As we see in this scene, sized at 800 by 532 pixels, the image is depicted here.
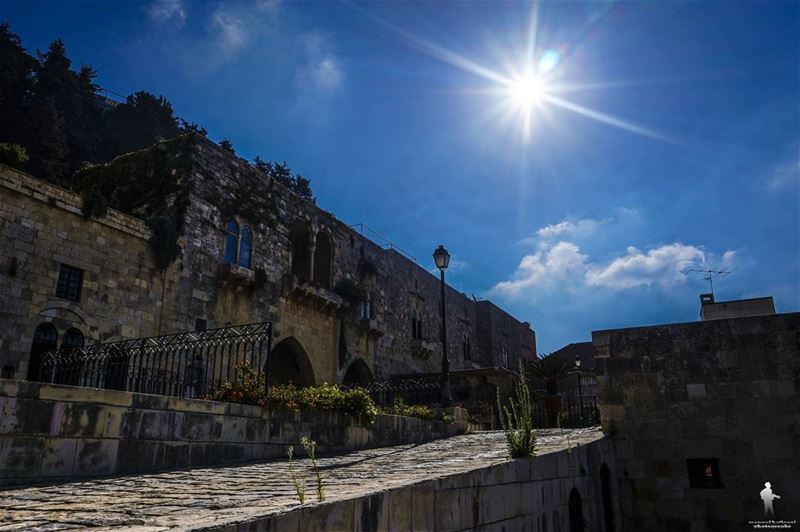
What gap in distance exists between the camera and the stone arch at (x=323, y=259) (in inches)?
935

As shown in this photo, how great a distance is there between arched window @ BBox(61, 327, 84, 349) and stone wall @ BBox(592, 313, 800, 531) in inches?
460

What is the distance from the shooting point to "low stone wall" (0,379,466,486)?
5375mm

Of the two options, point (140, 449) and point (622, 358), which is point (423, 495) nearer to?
point (140, 449)

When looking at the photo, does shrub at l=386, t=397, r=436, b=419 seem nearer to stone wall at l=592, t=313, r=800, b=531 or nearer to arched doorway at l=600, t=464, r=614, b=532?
stone wall at l=592, t=313, r=800, b=531

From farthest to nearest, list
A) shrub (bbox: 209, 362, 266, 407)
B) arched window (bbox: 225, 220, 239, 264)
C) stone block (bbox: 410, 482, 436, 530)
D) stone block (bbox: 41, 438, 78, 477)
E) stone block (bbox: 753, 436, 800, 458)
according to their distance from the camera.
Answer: arched window (bbox: 225, 220, 239, 264) → stone block (bbox: 753, 436, 800, 458) → shrub (bbox: 209, 362, 266, 407) → stone block (bbox: 41, 438, 78, 477) → stone block (bbox: 410, 482, 436, 530)

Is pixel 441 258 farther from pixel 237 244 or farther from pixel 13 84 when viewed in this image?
pixel 13 84

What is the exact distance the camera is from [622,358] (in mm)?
11594

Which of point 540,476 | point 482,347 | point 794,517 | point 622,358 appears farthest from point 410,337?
point 540,476

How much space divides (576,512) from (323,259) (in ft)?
56.4

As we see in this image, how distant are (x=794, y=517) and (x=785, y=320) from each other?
341cm

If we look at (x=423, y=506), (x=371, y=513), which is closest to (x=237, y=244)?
(x=423, y=506)

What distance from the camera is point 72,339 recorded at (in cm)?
1347

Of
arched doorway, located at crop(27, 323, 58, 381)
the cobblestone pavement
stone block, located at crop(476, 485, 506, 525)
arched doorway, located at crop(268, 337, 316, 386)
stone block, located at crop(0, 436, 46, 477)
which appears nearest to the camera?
the cobblestone pavement

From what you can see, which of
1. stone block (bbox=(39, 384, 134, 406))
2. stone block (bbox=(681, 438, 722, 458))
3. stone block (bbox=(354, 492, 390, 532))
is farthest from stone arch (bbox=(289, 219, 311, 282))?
stone block (bbox=(354, 492, 390, 532))
